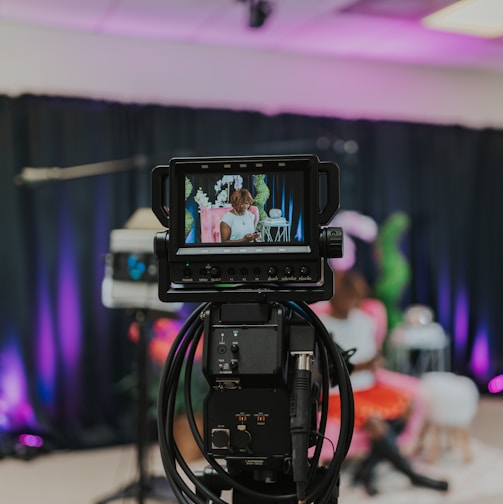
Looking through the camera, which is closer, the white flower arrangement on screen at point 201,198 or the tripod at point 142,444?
the white flower arrangement on screen at point 201,198

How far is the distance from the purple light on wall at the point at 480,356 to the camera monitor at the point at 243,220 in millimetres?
4162

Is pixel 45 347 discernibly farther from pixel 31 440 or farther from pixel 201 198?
pixel 201 198

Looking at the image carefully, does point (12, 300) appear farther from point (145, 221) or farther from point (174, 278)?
point (174, 278)

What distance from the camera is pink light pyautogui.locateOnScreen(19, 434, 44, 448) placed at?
12.4 feet

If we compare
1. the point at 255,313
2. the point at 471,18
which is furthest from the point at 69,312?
the point at 255,313

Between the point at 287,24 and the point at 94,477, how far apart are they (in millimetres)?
2659

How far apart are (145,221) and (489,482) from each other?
6.82ft

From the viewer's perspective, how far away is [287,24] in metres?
3.77

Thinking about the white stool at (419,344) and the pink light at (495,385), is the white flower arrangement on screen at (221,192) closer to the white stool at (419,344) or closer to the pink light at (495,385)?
the white stool at (419,344)

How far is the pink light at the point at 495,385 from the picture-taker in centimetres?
502

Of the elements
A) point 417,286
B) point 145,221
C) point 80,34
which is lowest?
point 417,286

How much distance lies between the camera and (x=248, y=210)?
122cm

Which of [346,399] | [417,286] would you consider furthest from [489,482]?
[346,399]

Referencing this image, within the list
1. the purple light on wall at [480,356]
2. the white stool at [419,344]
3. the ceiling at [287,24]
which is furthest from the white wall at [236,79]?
the purple light on wall at [480,356]
